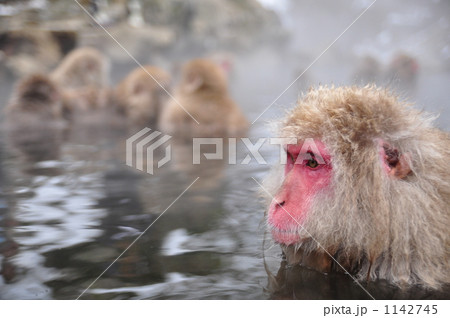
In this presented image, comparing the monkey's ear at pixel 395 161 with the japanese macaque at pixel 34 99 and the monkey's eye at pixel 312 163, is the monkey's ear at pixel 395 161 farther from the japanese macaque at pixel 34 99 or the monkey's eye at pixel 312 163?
the japanese macaque at pixel 34 99

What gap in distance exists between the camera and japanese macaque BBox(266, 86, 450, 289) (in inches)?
85.4

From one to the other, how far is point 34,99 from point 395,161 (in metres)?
6.04

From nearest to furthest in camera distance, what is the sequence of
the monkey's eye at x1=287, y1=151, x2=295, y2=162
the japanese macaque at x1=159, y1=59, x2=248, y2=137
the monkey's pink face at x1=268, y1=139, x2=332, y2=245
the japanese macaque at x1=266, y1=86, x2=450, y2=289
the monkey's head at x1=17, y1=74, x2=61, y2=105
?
the japanese macaque at x1=266, y1=86, x2=450, y2=289 → the monkey's pink face at x1=268, y1=139, x2=332, y2=245 → the monkey's eye at x1=287, y1=151, x2=295, y2=162 → the japanese macaque at x1=159, y1=59, x2=248, y2=137 → the monkey's head at x1=17, y1=74, x2=61, y2=105

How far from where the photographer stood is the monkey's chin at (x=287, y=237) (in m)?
2.29

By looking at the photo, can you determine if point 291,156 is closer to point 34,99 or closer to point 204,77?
point 204,77

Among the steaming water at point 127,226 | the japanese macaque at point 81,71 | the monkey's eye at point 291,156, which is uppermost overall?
the japanese macaque at point 81,71

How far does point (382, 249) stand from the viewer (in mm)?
2186

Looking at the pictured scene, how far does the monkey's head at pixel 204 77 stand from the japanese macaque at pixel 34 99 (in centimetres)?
197

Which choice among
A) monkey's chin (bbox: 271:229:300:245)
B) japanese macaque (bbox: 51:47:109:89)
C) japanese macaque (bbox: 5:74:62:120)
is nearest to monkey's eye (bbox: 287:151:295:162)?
monkey's chin (bbox: 271:229:300:245)

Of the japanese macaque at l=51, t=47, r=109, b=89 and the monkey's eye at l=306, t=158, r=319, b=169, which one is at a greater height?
the japanese macaque at l=51, t=47, r=109, b=89

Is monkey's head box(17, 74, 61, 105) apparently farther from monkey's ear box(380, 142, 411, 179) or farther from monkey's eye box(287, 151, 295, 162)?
monkey's ear box(380, 142, 411, 179)

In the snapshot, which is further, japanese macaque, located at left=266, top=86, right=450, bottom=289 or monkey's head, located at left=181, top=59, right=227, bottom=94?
monkey's head, located at left=181, top=59, right=227, bottom=94

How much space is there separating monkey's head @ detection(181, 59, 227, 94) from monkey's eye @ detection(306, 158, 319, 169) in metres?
4.71

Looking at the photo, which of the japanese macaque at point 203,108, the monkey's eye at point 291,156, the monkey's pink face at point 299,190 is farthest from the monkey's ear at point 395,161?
the japanese macaque at point 203,108
